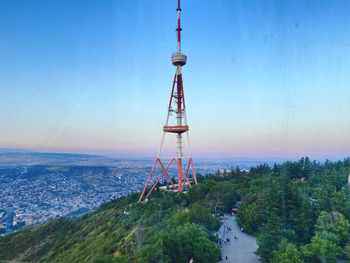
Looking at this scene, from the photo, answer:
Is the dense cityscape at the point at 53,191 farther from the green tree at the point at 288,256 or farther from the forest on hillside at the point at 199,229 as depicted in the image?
the green tree at the point at 288,256

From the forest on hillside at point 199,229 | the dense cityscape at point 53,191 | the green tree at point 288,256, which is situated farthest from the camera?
the dense cityscape at point 53,191

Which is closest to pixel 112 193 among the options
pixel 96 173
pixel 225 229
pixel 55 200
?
pixel 55 200

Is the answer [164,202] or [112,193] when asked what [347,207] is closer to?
[164,202]

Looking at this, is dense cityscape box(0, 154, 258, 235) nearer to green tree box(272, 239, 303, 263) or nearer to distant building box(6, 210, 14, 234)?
distant building box(6, 210, 14, 234)

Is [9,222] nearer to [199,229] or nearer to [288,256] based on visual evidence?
[199,229]

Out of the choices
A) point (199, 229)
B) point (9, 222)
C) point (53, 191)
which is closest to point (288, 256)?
point (199, 229)

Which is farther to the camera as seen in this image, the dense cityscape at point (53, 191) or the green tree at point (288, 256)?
the dense cityscape at point (53, 191)

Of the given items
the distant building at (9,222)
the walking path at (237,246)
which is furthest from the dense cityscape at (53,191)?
→ the walking path at (237,246)
